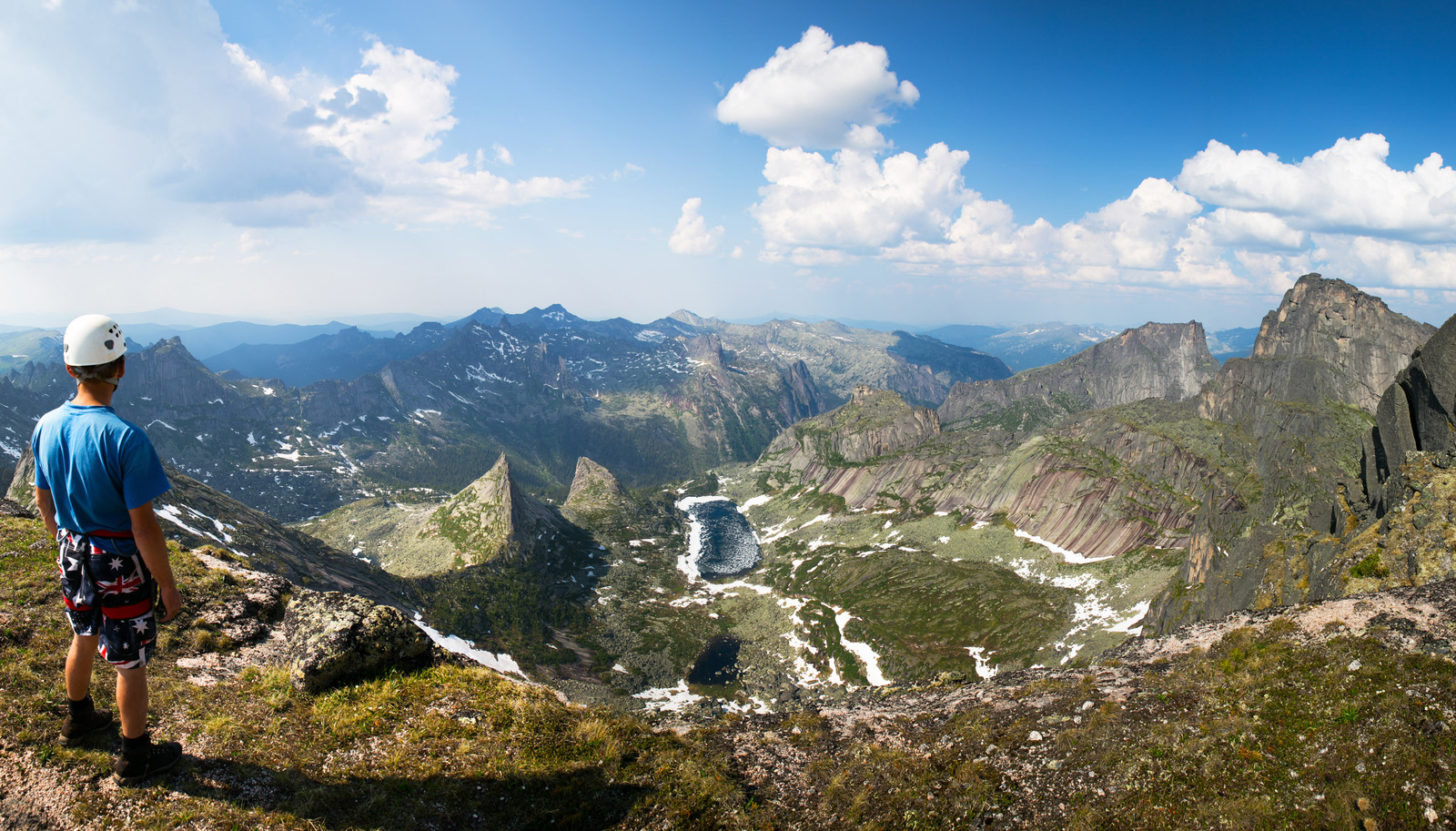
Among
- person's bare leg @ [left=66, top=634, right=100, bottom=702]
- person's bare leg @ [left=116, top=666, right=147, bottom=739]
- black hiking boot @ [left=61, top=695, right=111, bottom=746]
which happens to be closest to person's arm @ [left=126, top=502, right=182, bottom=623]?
person's bare leg @ [left=116, top=666, right=147, bottom=739]

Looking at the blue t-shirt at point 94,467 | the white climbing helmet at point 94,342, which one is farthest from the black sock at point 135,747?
the white climbing helmet at point 94,342

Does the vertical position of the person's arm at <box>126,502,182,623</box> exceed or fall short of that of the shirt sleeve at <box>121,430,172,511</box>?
it falls short

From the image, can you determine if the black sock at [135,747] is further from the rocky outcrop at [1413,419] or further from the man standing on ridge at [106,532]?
the rocky outcrop at [1413,419]

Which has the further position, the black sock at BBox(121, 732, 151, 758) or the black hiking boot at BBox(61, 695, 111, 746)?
the black hiking boot at BBox(61, 695, 111, 746)

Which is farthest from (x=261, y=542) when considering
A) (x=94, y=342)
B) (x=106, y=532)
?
(x=94, y=342)

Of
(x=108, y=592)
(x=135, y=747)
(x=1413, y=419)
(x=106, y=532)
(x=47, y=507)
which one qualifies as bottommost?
(x=1413, y=419)

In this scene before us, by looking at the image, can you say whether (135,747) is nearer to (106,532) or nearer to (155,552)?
(155,552)

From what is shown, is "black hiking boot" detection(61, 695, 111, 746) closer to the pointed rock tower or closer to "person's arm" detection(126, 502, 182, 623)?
"person's arm" detection(126, 502, 182, 623)
